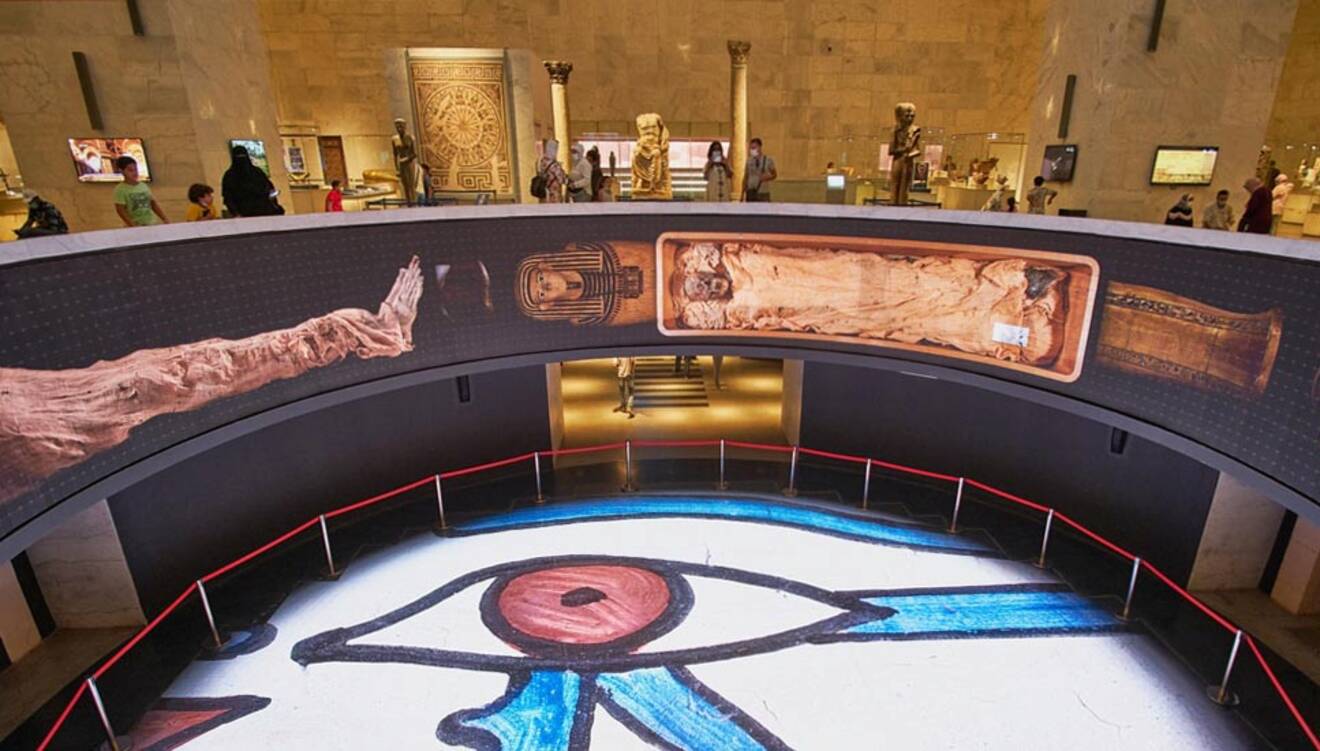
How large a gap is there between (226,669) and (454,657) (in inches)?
119

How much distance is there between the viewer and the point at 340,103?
2269 centimetres

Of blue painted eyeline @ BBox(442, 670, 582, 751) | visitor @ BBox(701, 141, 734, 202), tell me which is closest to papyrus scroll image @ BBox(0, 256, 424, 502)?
blue painted eyeline @ BBox(442, 670, 582, 751)

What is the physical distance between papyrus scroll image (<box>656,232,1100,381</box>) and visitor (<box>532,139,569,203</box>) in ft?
7.03

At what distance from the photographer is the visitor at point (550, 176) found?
38.4 ft

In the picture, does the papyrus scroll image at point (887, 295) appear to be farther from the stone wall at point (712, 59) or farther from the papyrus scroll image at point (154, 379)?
the stone wall at point (712, 59)

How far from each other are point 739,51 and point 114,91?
13.7 m

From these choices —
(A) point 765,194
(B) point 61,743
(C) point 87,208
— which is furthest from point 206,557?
(A) point 765,194

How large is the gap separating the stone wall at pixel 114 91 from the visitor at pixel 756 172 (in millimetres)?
10180

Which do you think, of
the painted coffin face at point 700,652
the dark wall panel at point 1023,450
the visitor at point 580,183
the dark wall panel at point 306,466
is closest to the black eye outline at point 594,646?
the painted coffin face at point 700,652

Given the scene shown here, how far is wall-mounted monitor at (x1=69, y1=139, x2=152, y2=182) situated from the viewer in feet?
38.1

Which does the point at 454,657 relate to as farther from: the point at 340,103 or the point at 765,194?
the point at 340,103

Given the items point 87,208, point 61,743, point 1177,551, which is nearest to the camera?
point 61,743

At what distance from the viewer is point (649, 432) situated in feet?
52.9

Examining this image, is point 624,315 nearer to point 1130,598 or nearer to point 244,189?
point 244,189
